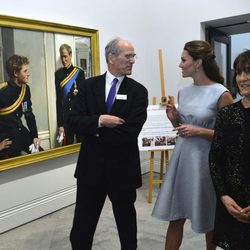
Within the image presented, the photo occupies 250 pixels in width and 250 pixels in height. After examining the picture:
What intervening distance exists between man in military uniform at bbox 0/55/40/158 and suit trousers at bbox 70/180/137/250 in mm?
1114

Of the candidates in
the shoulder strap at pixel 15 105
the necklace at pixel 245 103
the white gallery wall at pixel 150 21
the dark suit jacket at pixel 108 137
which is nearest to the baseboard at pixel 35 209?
the shoulder strap at pixel 15 105

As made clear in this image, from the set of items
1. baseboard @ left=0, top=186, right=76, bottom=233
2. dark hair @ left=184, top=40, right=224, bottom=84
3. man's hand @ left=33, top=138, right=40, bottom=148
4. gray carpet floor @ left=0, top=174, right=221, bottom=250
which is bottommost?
gray carpet floor @ left=0, top=174, right=221, bottom=250

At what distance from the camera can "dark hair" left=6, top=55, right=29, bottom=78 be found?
2752 millimetres

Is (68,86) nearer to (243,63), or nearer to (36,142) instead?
(36,142)

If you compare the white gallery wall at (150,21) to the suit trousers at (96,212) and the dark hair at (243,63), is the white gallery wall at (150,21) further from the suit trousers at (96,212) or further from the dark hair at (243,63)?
the dark hair at (243,63)

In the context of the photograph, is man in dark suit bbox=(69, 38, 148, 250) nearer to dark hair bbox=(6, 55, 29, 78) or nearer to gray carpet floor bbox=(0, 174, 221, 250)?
gray carpet floor bbox=(0, 174, 221, 250)

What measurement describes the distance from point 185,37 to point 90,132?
9.27ft

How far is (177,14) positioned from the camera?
416 cm

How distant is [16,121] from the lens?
2.83 m

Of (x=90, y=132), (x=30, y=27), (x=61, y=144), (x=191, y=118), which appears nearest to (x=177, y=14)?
(x=30, y=27)

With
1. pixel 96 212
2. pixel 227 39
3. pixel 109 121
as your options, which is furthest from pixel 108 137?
pixel 227 39

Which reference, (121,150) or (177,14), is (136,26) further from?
(121,150)

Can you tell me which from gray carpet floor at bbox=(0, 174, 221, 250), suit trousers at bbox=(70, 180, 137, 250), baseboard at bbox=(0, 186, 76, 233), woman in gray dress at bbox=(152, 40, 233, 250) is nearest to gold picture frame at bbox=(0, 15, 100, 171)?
baseboard at bbox=(0, 186, 76, 233)

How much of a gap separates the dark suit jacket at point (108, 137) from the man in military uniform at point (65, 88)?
4.49 ft
